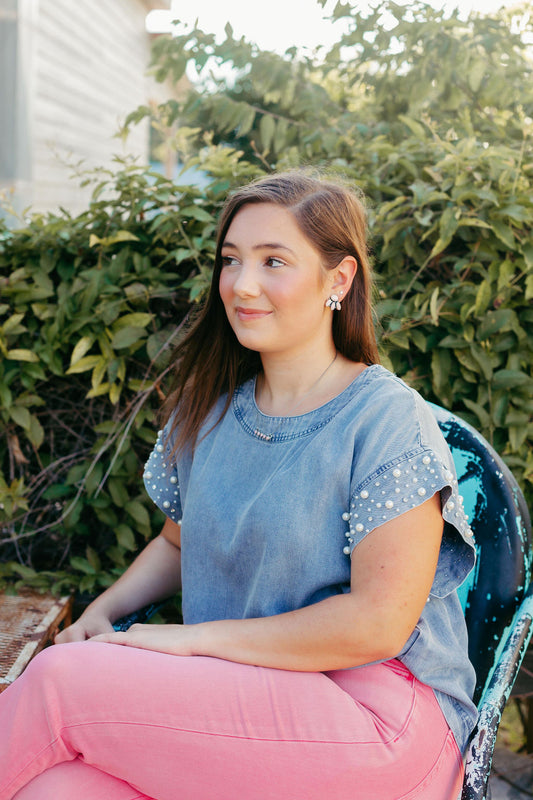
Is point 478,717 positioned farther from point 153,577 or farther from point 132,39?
point 132,39

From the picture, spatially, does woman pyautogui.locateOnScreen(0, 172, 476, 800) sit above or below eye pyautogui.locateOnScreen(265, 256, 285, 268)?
below

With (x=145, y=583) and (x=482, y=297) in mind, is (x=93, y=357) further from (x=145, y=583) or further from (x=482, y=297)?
(x=482, y=297)

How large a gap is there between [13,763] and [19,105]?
5.01m

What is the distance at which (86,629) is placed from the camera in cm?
154

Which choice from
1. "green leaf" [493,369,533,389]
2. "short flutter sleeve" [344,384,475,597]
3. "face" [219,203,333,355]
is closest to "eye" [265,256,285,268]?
"face" [219,203,333,355]

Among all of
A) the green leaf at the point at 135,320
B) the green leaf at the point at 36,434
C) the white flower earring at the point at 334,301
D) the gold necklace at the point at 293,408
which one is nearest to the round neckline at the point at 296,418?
the gold necklace at the point at 293,408

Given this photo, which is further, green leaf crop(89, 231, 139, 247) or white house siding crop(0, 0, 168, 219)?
white house siding crop(0, 0, 168, 219)

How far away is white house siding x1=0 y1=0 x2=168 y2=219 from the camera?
5.32 metres

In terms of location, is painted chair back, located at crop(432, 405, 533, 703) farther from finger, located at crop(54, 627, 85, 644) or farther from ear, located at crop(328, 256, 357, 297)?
finger, located at crop(54, 627, 85, 644)

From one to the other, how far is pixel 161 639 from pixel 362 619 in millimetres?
350

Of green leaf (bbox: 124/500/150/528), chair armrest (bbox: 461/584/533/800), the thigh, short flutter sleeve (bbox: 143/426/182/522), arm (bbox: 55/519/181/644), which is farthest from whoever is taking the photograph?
green leaf (bbox: 124/500/150/528)

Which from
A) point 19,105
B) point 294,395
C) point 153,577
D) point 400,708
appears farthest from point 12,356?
point 19,105

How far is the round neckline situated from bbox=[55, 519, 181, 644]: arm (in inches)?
13.4

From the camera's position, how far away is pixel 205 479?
154 centimetres
